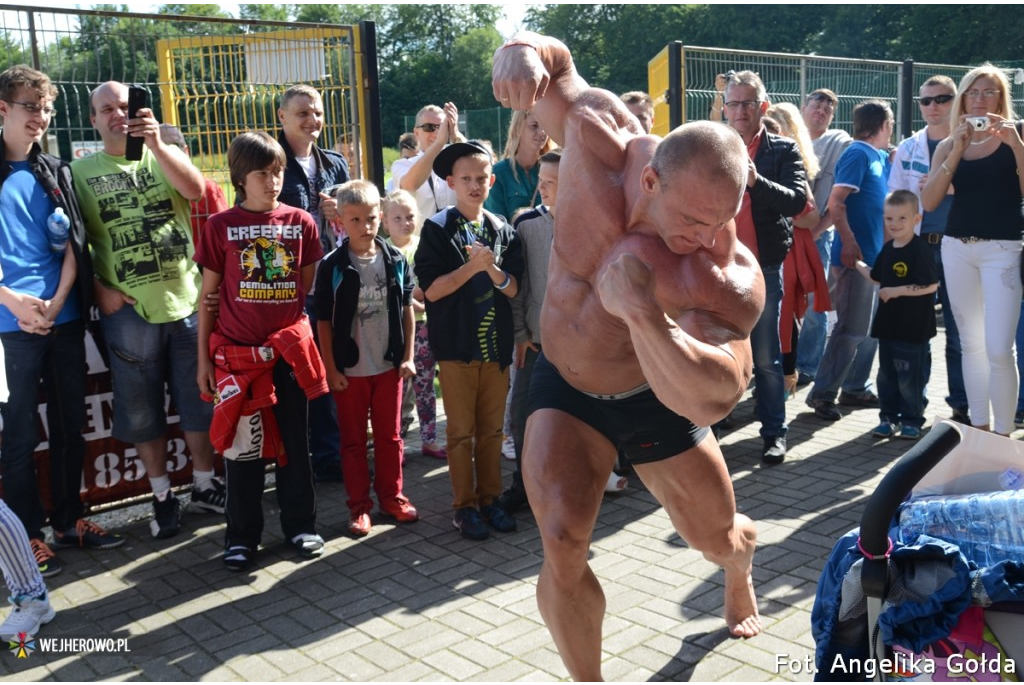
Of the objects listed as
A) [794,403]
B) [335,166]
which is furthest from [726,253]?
[794,403]

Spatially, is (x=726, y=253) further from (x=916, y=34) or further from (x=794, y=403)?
(x=916, y=34)

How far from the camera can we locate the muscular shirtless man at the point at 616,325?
9.02 feet

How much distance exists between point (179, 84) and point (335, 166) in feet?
3.41

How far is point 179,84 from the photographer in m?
5.90

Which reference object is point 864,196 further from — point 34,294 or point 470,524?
point 34,294

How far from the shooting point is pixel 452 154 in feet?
17.3

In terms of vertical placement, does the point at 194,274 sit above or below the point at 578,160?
below

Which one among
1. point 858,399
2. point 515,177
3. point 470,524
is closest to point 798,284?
point 858,399

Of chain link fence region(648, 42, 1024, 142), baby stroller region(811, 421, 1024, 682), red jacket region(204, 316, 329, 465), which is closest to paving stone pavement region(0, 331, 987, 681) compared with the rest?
red jacket region(204, 316, 329, 465)

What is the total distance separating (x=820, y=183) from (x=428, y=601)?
16.5ft

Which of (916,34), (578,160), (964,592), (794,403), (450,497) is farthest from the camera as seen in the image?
(916,34)

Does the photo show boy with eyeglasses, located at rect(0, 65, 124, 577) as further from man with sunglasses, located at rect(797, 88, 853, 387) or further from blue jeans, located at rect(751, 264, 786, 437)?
man with sunglasses, located at rect(797, 88, 853, 387)

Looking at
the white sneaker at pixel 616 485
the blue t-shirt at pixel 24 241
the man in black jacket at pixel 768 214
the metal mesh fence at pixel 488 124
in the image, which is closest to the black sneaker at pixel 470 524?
the white sneaker at pixel 616 485

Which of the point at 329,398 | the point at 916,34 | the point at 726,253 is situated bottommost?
the point at 329,398
